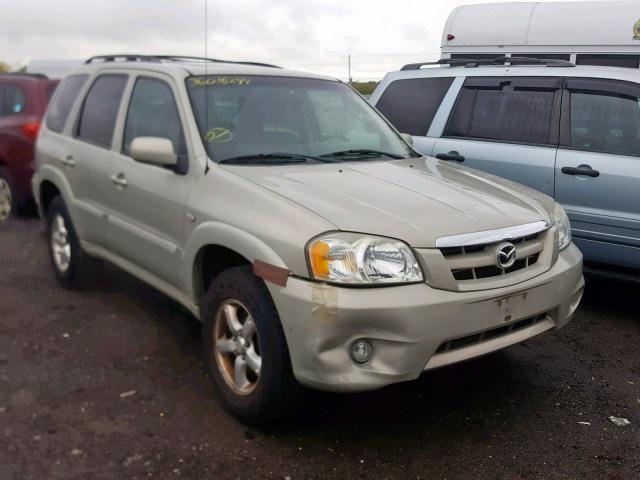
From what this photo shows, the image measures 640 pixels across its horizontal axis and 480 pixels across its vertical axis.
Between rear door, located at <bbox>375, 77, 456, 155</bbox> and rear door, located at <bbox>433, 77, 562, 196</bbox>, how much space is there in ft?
0.59

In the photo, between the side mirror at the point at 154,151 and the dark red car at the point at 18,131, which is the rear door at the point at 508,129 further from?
the dark red car at the point at 18,131

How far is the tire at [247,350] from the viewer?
2.91 m

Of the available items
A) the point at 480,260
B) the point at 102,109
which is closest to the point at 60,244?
the point at 102,109

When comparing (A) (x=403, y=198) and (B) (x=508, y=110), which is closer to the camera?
(A) (x=403, y=198)

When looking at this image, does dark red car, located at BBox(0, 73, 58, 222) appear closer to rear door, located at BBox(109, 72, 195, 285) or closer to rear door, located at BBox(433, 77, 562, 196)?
rear door, located at BBox(109, 72, 195, 285)

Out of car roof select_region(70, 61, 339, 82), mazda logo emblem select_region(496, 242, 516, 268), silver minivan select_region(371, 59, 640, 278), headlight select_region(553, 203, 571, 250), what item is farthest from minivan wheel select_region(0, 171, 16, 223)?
mazda logo emblem select_region(496, 242, 516, 268)

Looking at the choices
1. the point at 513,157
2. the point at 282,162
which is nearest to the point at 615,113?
the point at 513,157

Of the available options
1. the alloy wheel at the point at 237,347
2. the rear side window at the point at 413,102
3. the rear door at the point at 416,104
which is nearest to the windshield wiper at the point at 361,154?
the alloy wheel at the point at 237,347

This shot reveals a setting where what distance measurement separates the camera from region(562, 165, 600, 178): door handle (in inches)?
186

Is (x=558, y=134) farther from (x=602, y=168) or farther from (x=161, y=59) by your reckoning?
(x=161, y=59)

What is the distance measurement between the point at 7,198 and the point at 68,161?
3.22 metres

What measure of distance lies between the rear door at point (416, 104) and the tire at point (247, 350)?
298 cm

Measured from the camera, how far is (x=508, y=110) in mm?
5379

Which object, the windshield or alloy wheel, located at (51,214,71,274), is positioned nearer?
the windshield
